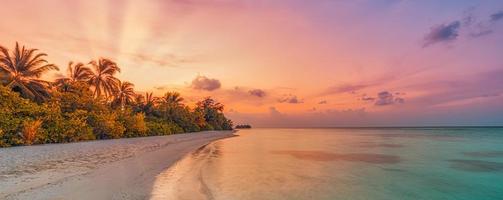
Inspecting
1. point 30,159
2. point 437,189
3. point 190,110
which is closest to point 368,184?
point 437,189

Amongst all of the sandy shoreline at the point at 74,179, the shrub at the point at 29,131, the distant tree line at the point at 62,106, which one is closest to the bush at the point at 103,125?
the distant tree line at the point at 62,106

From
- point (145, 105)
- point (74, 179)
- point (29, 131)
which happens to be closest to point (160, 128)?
point (145, 105)

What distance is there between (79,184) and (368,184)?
30.1 ft

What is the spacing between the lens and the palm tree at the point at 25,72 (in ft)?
80.3

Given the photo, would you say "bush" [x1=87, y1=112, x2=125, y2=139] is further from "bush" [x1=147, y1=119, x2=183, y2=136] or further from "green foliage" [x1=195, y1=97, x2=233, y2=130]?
"green foliage" [x1=195, y1=97, x2=233, y2=130]

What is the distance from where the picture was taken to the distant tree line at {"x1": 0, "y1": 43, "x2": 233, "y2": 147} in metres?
18.9

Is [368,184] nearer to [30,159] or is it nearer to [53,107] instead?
[30,159]

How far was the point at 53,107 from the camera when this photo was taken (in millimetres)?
21969

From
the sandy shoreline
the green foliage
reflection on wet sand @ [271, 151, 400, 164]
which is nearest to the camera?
the sandy shoreline

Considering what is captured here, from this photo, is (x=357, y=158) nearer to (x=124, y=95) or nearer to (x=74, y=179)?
(x=74, y=179)

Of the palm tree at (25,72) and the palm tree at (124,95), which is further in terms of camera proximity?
the palm tree at (124,95)

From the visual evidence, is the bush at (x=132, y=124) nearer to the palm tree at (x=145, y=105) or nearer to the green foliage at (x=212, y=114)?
the palm tree at (x=145, y=105)

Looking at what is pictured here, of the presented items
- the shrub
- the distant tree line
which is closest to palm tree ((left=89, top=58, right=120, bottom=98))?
the distant tree line

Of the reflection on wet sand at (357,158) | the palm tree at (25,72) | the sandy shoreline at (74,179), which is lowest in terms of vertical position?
the reflection on wet sand at (357,158)
